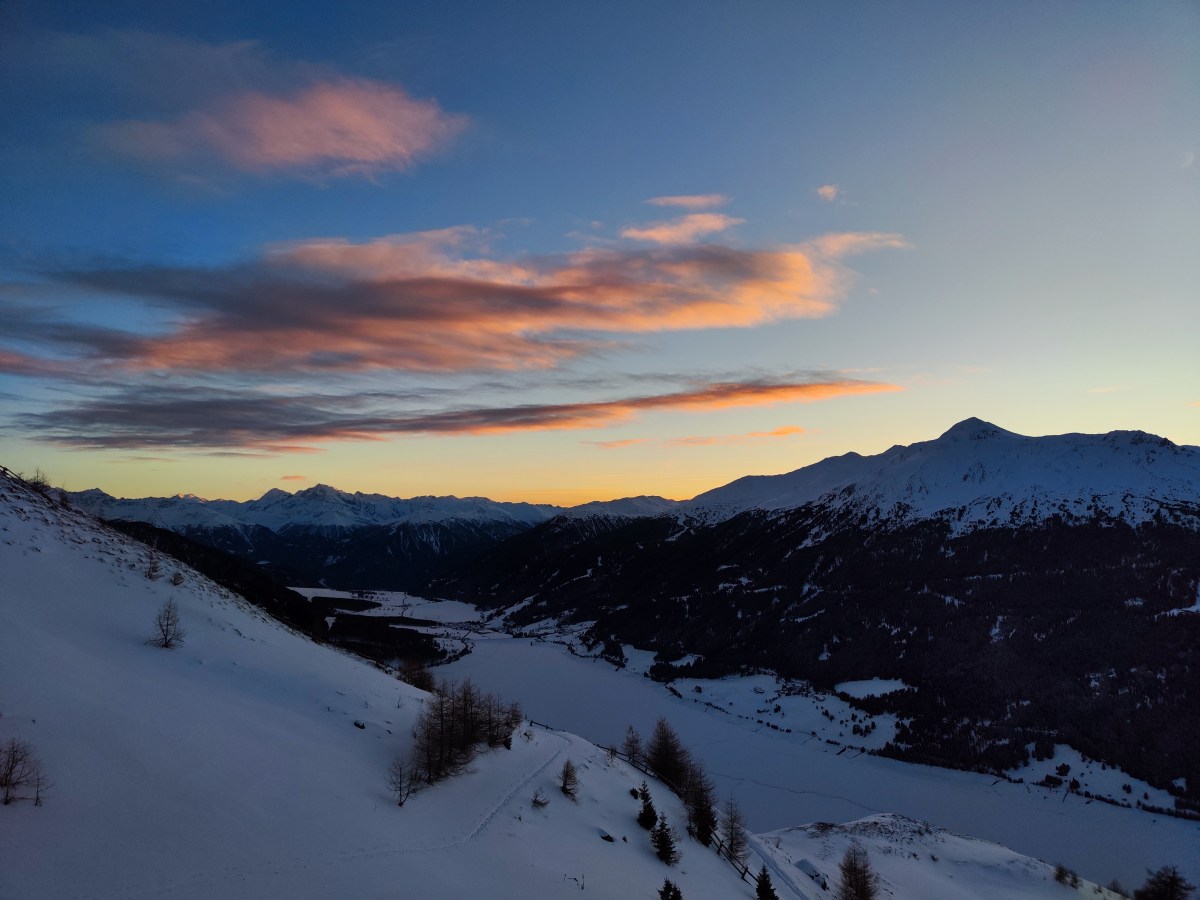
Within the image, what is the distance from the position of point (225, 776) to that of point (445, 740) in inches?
559

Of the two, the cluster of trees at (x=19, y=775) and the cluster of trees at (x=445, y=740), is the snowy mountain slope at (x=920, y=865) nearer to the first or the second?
the cluster of trees at (x=445, y=740)

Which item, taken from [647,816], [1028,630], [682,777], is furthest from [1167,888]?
[1028,630]

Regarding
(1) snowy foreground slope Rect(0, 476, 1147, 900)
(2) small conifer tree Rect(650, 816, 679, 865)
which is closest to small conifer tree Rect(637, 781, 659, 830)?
(1) snowy foreground slope Rect(0, 476, 1147, 900)

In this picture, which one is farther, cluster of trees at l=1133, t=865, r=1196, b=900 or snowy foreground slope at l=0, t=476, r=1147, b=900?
cluster of trees at l=1133, t=865, r=1196, b=900

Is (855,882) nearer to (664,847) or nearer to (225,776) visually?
(664,847)

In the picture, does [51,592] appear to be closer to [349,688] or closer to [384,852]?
[349,688]

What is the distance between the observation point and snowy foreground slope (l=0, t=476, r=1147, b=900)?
18.9m

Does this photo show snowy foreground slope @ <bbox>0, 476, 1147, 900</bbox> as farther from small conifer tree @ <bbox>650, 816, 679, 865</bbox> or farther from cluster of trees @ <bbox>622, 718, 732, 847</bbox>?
cluster of trees @ <bbox>622, 718, 732, 847</bbox>

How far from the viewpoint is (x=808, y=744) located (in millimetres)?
116312

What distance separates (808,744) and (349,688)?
106374 mm

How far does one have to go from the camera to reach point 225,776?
23.5 m

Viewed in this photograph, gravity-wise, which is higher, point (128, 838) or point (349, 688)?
point (128, 838)

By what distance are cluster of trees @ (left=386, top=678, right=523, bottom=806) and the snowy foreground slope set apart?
3.67ft

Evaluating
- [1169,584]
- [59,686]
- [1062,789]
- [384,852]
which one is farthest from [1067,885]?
[1169,584]
